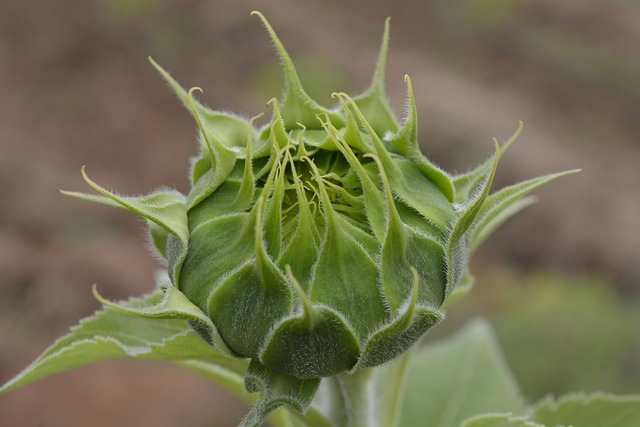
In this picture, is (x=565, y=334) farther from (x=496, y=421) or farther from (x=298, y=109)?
(x=298, y=109)

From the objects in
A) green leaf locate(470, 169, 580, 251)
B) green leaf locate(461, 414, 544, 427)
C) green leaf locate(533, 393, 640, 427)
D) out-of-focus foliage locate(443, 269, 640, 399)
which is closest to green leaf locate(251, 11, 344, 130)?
green leaf locate(470, 169, 580, 251)

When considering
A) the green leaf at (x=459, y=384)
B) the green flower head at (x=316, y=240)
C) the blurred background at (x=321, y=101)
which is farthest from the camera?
the blurred background at (x=321, y=101)

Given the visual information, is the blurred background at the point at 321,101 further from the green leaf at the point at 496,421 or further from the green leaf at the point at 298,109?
the green leaf at the point at 298,109

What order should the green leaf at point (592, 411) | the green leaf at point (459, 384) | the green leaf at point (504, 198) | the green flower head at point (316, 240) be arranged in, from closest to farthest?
the green flower head at point (316, 240), the green leaf at point (504, 198), the green leaf at point (592, 411), the green leaf at point (459, 384)

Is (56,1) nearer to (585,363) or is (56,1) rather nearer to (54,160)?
(54,160)

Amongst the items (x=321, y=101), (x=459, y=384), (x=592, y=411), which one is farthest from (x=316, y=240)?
(x=321, y=101)

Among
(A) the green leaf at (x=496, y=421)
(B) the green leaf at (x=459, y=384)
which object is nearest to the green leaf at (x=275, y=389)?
(A) the green leaf at (x=496, y=421)

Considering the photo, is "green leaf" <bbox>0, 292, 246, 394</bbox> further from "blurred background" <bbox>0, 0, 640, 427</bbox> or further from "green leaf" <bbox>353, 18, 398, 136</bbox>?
"blurred background" <bbox>0, 0, 640, 427</bbox>
